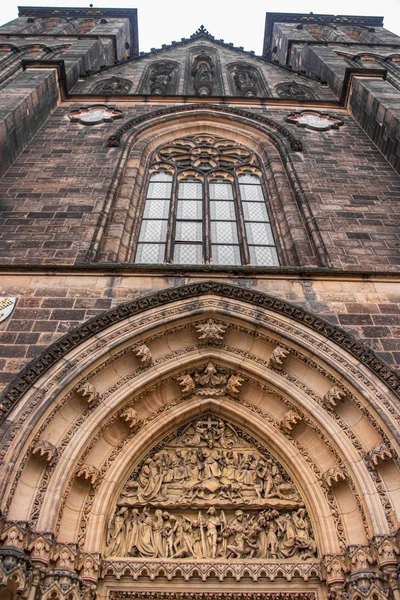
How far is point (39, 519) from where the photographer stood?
4.59m

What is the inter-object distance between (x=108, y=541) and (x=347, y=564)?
2.24 m

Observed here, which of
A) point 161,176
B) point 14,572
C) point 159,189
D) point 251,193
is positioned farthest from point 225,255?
point 14,572

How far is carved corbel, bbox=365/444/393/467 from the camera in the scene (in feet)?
16.3

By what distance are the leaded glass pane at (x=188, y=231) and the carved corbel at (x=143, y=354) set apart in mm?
3248

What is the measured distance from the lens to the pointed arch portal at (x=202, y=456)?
4.72m

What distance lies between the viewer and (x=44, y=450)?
4883 millimetres

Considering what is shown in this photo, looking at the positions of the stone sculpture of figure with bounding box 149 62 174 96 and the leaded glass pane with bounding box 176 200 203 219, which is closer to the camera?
the leaded glass pane with bounding box 176 200 203 219

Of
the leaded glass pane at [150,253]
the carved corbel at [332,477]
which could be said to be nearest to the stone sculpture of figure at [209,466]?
the carved corbel at [332,477]

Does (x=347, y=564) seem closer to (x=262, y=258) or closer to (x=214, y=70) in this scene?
(x=262, y=258)

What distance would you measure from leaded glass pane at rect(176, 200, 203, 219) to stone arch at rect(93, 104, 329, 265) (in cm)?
78

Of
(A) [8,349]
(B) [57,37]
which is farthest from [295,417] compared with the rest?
(B) [57,37]

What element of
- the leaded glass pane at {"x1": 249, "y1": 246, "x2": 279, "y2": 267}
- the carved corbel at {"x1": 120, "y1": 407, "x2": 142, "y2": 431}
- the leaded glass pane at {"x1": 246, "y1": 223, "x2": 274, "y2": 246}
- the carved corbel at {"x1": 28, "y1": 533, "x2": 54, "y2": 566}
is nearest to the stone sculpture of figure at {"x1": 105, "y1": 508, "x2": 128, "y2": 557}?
the carved corbel at {"x1": 28, "y1": 533, "x2": 54, "y2": 566}

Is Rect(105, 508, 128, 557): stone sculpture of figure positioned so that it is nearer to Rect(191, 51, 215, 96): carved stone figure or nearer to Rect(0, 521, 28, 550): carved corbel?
Rect(0, 521, 28, 550): carved corbel

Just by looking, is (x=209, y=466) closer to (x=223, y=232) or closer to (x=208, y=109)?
(x=223, y=232)
